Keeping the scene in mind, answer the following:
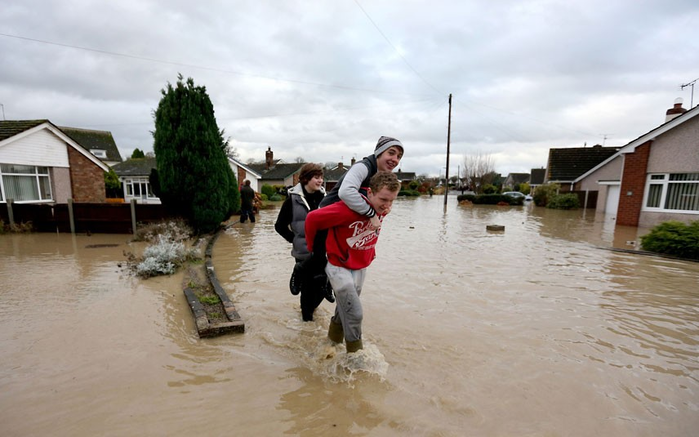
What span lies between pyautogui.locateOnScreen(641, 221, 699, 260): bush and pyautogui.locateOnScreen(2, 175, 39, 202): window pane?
21.1m

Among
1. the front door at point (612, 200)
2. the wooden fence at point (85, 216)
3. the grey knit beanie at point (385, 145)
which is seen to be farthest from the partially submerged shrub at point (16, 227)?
the front door at point (612, 200)

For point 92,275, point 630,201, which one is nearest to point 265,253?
point 92,275

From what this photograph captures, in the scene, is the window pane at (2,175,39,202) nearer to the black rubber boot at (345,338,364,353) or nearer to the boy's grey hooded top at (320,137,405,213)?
the boy's grey hooded top at (320,137,405,213)

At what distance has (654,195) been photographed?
1388 centimetres

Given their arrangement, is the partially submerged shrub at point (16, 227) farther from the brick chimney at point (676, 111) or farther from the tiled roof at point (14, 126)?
the brick chimney at point (676, 111)

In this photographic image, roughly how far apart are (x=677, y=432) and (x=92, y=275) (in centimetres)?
786

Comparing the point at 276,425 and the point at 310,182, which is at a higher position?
the point at 310,182

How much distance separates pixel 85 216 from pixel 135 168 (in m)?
19.9

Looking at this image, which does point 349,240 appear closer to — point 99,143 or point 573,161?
point 573,161

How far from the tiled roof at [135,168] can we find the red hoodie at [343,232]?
27.9m

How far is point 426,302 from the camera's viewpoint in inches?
196

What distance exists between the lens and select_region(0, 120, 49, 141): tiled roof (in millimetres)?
12220

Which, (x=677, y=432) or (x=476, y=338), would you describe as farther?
(x=476, y=338)

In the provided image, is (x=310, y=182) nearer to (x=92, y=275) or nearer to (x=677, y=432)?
(x=677, y=432)
